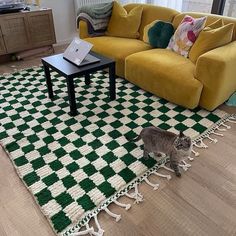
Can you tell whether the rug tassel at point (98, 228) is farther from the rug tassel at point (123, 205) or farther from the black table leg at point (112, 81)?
the black table leg at point (112, 81)

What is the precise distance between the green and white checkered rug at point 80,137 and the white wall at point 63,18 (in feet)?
5.15

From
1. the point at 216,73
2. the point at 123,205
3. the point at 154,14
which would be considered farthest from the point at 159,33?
the point at 123,205

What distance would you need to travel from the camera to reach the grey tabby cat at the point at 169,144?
1425mm

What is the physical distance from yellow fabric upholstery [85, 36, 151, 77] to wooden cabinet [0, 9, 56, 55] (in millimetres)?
933

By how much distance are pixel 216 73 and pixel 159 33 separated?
0.99 meters

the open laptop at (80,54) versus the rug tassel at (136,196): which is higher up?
the open laptop at (80,54)

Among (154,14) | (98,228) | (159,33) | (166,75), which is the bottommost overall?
(98,228)

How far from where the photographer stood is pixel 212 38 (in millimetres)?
2070

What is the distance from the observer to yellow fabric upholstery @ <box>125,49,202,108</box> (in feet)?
6.75

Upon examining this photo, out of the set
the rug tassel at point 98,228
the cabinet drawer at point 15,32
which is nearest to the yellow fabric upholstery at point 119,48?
the cabinet drawer at point 15,32

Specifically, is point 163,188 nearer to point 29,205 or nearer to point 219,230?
point 219,230

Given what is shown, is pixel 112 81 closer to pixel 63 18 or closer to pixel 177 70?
pixel 177 70

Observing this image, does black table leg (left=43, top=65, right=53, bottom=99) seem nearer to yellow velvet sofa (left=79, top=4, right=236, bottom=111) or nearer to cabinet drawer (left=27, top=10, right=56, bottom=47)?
yellow velvet sofa (left=79, top=4, right=236, bottom=111)

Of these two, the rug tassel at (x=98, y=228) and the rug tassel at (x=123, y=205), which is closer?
the rug tassel at (x=98, y=228)
